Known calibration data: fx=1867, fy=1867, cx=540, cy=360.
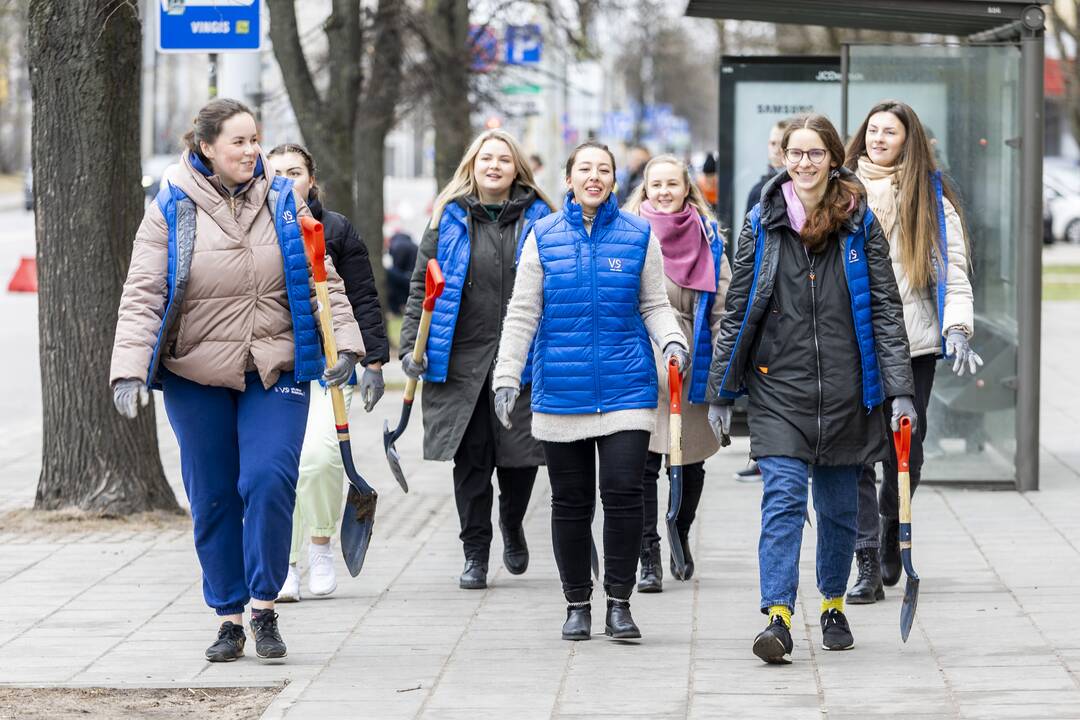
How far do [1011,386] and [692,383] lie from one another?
317cm

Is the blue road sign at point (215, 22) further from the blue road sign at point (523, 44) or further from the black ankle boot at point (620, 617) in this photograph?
the blue road sign at point (523, 44)

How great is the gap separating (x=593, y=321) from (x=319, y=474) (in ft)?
4.82

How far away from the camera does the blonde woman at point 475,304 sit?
7289 mm

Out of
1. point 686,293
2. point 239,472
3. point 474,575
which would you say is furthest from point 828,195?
point 474,575

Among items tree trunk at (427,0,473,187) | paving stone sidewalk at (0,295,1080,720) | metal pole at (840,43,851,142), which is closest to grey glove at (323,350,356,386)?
paving stone sidewalk at (0,295,1080,720)

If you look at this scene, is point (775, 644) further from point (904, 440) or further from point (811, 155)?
point (811, 155)

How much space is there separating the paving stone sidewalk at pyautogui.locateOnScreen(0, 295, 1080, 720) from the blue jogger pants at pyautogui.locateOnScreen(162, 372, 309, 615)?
0.29 metres

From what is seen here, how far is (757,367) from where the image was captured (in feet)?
19.7

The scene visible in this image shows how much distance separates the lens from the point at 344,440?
631cm

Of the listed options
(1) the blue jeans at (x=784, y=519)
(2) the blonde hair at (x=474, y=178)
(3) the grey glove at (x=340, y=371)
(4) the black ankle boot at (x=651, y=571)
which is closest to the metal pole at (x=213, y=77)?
(2) the blonde hair at (x=474, y=178)

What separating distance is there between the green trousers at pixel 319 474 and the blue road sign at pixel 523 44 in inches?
548

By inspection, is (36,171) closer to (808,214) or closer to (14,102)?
(808,214)

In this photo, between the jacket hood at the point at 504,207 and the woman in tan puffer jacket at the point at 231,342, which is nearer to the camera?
the woman in tan puffer jacket at the point at 231,342

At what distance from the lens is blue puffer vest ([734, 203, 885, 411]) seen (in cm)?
591
